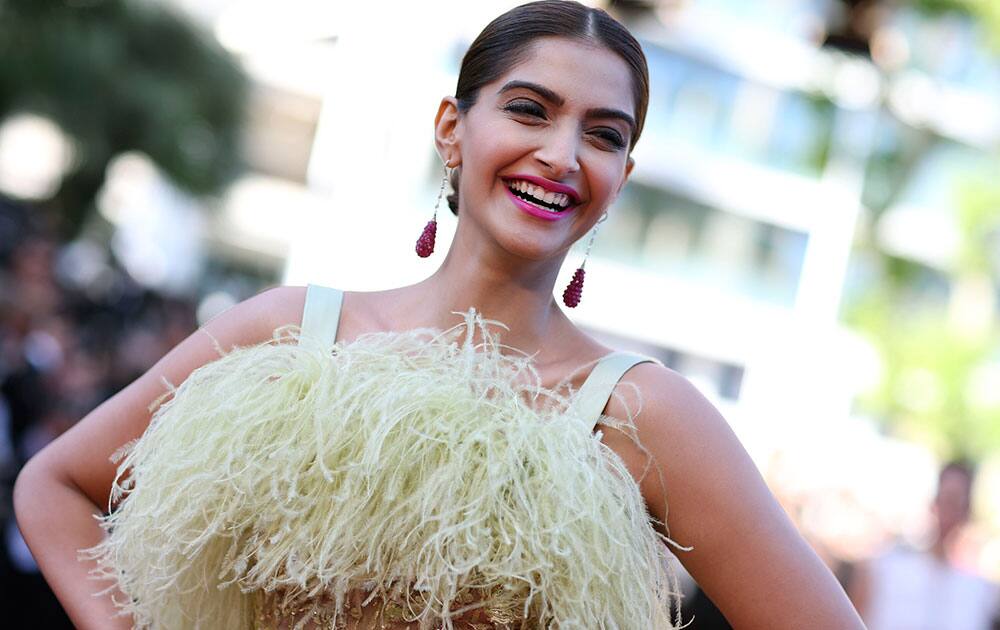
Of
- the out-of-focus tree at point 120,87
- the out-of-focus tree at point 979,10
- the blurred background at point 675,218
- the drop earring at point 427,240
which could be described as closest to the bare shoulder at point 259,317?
the drop earring at point 427,240

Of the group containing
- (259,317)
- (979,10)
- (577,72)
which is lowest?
(259,317)

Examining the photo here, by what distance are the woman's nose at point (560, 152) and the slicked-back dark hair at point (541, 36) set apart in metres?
0.17

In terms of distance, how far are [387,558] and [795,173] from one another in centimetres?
2975

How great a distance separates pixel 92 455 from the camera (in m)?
2.72

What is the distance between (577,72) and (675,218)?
2847cm

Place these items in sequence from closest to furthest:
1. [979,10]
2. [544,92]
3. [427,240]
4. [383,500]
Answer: [383,500] < [544,92] < [427,240] < [979,10]

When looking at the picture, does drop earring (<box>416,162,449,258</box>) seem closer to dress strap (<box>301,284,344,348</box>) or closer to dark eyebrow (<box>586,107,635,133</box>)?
dress strap (<box>301,284,344,348</box>)

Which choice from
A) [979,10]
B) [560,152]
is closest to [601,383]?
[560,152]

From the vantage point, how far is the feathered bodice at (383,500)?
228 centimetres

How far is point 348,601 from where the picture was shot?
2.40 metres

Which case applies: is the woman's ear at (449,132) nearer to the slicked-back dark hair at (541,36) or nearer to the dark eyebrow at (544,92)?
the slicked-back dark hair at (541,36)

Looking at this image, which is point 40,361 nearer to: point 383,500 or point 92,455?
point 92,455

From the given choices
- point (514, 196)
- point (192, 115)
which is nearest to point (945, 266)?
point (192, 115)

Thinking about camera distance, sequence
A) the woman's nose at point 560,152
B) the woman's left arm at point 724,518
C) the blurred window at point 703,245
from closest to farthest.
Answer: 1. the woman's left arm at point 724,518
2. the woman's nose at point 560,152
3. the blurred window at point 703,245
